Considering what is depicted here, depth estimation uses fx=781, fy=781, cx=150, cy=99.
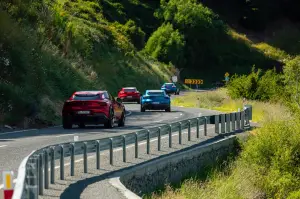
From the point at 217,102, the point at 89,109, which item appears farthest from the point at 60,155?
the point at 217,102

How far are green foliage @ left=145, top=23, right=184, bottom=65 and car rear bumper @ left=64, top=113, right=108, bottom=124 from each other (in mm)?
75819

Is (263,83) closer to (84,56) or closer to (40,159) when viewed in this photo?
(84,56)

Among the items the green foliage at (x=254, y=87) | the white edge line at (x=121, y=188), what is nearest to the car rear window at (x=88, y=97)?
the white edge line at (x=121, y=188)

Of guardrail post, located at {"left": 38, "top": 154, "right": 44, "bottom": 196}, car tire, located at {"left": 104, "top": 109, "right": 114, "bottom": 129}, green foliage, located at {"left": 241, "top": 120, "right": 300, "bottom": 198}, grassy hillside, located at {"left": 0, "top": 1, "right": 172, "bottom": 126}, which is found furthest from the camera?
grassy hillside, located at {"left": 0, "top": 1, "right": 172, "bottom": 126}

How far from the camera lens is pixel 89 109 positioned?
95.5 ft

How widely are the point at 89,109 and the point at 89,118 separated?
423mm

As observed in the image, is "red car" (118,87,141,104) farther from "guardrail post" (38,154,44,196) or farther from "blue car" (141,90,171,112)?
"guardrail post" (38,154,44,196)

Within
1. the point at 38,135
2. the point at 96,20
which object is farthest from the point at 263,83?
the point at 38,135

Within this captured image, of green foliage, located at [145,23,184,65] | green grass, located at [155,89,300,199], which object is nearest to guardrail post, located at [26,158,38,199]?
green grass, located at [155,89,300,199]

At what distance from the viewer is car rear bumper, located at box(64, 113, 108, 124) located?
2922cm

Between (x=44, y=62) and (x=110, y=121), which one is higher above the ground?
(x=44, y=62)

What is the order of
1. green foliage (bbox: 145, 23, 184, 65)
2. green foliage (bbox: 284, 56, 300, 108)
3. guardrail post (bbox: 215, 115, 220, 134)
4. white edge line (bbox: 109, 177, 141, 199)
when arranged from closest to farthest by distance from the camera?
white edge line (bbox: 109, 177, 141, 199) → guardrail post (bbox: 215, 115, 220, 134) → green foliage (bbox: 284, 56, 300, 108) → green foliage (bbox: 145, 23, 184, 65)

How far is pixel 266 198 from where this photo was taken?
75.3 ft

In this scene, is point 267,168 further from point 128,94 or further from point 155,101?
point 128,94
